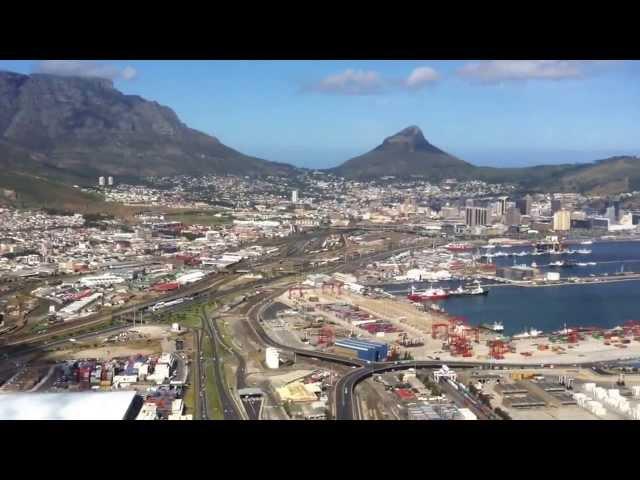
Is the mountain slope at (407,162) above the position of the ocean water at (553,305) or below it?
above

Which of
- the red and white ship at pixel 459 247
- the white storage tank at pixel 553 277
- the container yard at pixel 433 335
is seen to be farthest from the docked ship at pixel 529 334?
the red and white ship at pixel 459 247

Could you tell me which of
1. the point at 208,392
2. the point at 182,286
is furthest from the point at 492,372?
the point at 182,286

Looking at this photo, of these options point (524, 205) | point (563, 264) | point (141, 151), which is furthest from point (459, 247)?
point (141, 151)

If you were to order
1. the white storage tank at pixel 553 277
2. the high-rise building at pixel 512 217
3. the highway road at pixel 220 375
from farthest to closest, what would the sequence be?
the high-rise building at pixel 512 217 → the white storage tank at pixel 553 277 → the highway road at pixel 220 375

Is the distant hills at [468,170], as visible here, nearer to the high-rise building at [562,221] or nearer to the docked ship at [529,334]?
the high-rise building at [562,221]

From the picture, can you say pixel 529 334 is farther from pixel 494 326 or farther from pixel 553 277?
pixel 553 277
